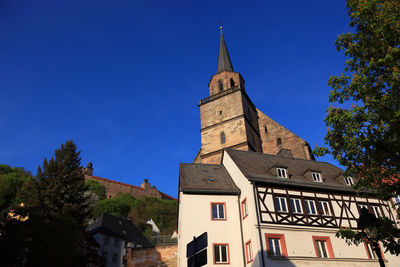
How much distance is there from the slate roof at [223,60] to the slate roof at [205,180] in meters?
18.6

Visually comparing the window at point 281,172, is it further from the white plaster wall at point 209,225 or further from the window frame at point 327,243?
the window frame at point 327,243

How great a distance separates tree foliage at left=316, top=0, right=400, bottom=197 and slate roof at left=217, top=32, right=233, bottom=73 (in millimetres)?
28626

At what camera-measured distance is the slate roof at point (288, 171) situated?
1917 cm

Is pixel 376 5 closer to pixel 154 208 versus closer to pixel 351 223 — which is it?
pixel 351 223

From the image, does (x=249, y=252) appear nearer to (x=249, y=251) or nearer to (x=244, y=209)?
(x=249, y=251)

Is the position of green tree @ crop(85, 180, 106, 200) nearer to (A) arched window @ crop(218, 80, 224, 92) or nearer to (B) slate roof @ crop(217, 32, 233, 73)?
(B) slate roof @ crop(217, 32, 233, 73)

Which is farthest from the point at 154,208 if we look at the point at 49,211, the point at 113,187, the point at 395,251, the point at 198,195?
the point at 395,251

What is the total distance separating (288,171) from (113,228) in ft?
89.8

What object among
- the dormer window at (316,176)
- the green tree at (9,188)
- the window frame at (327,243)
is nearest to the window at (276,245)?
the window frame at (327,243)

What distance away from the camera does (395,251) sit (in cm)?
990

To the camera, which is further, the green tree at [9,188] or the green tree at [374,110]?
the green tree at [9,188]

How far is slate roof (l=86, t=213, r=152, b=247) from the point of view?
122 ft

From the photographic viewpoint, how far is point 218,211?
19.4m

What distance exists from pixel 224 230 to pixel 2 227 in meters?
12.6
